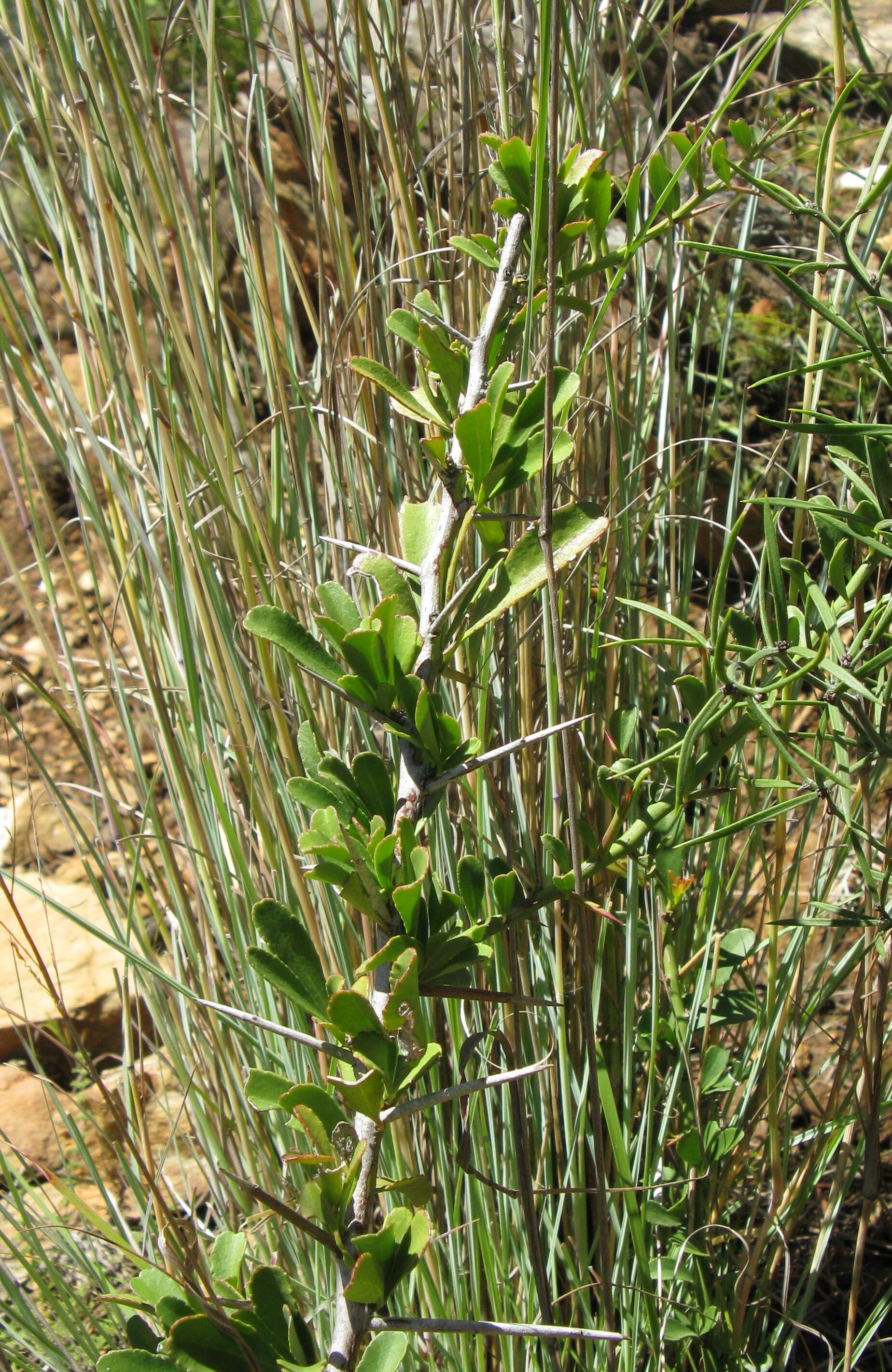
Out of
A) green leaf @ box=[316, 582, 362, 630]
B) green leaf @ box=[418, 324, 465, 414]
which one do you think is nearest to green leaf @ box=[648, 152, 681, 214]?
green leaf @ box=[418, 324, 465, 414]

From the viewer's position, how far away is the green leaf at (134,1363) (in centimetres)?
39

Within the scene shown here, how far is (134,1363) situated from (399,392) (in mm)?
424

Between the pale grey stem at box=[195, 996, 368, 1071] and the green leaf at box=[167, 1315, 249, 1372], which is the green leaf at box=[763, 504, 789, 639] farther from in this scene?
the green leaf at box=[167, 1315, 249, 1372]

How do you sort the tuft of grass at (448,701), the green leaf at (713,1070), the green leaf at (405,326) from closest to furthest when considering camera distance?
the green leaf at (405,326), the tuft of grass at (448,701), the green leaf at (713,1070)

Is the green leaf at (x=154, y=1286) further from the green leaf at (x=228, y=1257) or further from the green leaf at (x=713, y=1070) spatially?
the green leaf at (x=713, y=1070)

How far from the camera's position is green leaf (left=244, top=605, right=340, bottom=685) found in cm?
41

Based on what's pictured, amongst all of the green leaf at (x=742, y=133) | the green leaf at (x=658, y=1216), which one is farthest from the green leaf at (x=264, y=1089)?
the green leaf at (x=742, y=133)

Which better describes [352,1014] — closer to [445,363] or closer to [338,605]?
[338,605]

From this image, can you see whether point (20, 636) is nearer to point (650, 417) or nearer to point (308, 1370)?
point (650, 417)

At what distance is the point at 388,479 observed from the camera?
710 mm

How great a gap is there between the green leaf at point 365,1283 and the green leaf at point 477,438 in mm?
315

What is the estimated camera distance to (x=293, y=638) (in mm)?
423

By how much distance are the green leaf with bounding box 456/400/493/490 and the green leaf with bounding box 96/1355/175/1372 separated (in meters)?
0.36

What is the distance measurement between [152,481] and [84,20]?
0.97 ft
